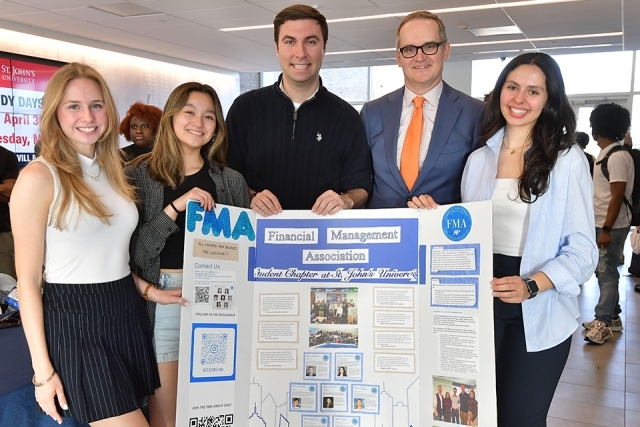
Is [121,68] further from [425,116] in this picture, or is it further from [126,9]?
[425,116]

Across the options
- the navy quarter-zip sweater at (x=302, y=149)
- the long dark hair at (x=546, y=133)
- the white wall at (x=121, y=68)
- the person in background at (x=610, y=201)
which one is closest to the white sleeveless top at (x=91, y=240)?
the navy quarter-zip sweater at (x=302, y=149)

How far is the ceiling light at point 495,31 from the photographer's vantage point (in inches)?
363

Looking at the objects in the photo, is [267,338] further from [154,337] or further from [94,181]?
[94,181]

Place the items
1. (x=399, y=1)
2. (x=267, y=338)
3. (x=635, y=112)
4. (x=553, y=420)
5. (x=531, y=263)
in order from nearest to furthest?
(x=531, y=263) < (x=267, y=338) < (x=553, y=420) < (x=399, y=1) < (x=635, y=112)

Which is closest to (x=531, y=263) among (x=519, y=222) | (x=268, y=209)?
(x=519, y=222)

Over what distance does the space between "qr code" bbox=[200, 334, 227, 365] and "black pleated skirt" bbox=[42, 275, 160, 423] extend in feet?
0.86

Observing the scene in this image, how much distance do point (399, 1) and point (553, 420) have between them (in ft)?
18.1

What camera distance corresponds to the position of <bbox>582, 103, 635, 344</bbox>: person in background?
15.8 ft

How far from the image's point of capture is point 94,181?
6.23 feet

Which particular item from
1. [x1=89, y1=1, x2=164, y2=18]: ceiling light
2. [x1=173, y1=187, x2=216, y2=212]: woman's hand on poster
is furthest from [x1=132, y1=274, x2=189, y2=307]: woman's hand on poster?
[x1=89, y1=1, x2=164, y2=18]: ceiling light

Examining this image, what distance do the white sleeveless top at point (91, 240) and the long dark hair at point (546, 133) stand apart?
139 cm

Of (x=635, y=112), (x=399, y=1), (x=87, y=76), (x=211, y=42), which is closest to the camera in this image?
(x=87, y=76)

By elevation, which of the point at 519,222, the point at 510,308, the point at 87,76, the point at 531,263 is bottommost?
the point at 510,308

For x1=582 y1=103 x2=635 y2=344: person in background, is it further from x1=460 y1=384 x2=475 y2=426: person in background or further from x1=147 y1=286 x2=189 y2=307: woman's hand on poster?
x1=147 y1=286 x2=189 y2=307: woman's hand on poster
